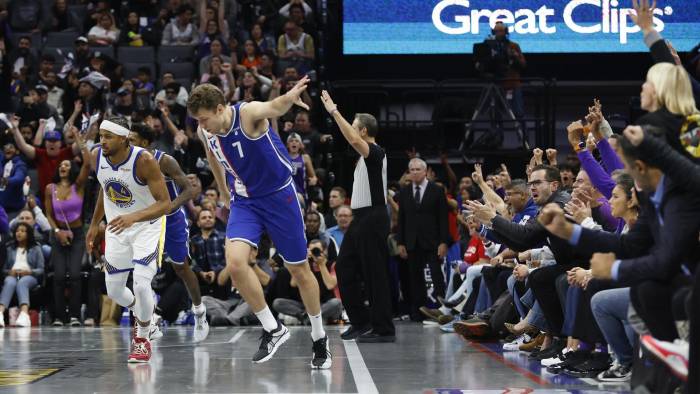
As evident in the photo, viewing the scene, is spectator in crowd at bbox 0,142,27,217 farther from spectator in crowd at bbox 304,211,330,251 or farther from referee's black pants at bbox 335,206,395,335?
referee's black pants at bbox 335,206,395,335

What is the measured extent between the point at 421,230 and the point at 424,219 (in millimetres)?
138

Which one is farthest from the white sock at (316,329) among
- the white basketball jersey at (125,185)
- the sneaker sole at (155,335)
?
the sneaker sole at (155,335)

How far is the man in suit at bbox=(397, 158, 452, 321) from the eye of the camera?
12.6 meters

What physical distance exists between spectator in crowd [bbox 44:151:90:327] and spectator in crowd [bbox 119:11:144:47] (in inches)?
170

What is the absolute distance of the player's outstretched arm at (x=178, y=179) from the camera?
354 inches

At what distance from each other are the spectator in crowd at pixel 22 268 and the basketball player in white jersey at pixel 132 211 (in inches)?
186

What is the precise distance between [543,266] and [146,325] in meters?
3.05

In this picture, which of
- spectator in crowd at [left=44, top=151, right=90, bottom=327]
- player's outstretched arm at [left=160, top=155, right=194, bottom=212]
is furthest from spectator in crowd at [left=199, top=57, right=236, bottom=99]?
player's outstretched arm at [left=160, top=155, right=194, bottom=212]

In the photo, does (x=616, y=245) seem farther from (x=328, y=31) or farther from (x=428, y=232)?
(x=328, y=31)

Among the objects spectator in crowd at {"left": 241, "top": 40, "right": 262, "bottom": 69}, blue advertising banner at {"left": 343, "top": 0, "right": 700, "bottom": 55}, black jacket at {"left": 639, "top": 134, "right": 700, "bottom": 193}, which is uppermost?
blue advertising banner at {"left": 343, "top": 0, "right": 700, "bottom": 55}

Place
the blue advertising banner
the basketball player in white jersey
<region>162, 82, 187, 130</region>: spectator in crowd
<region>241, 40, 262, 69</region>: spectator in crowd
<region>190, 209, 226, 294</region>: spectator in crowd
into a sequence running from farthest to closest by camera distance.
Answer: <region>241, 40, 262, 69</region>: spectator in crowd < the blue advertising banner < <region>162, 82, 187, 130</region>: spectator in crowd < <region>190, 209, 226, 294</region>: spectator in crowd < the basketball player in white jersey

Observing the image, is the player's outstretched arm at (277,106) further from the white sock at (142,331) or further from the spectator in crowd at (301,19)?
the spectator in crowd at (301,19)

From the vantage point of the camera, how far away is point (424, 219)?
41.5 ft

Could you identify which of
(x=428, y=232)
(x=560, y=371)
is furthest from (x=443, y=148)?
(x=560, y=371)
